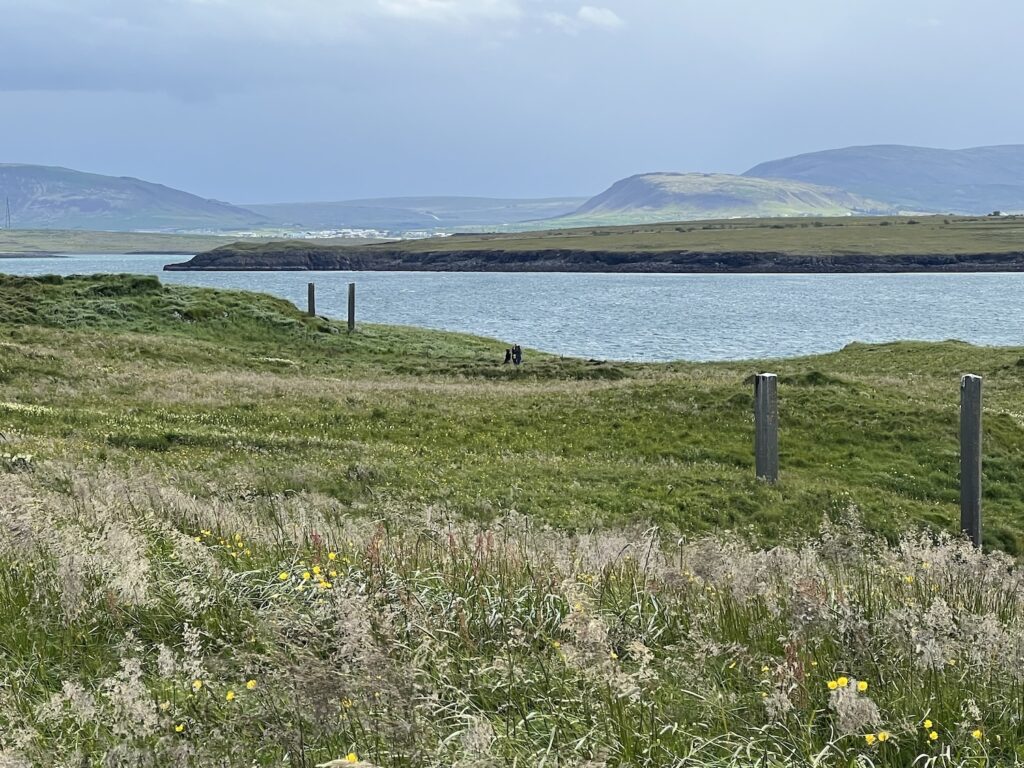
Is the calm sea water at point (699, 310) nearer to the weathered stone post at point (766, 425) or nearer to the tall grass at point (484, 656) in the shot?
the weathered stone post at point (766, 425)

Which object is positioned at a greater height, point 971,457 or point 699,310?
point 971,457

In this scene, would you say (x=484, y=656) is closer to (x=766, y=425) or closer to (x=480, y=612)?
(x=480, y=612)

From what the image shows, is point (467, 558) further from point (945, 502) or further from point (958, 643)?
point (945, 502)

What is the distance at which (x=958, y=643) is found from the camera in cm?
539

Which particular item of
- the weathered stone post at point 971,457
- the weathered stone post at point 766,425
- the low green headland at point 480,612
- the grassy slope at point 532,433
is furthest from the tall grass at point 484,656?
the weathered stone post at point 766,425

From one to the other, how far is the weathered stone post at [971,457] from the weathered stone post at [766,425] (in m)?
2.98

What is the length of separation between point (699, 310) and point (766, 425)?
3643 inches

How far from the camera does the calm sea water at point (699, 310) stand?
75.8 metres

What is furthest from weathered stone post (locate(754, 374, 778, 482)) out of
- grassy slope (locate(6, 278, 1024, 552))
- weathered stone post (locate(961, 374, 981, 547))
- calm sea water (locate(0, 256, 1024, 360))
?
calm sea water (locate(0, 256, 1024, 360))

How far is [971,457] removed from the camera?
15.1 metres

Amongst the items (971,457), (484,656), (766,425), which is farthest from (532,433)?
(484,656)

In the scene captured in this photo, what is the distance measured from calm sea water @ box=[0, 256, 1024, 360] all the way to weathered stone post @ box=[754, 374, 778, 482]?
153ft

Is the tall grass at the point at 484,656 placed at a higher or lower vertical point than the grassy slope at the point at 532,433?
higher

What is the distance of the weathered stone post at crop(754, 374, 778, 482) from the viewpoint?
54.6ft
